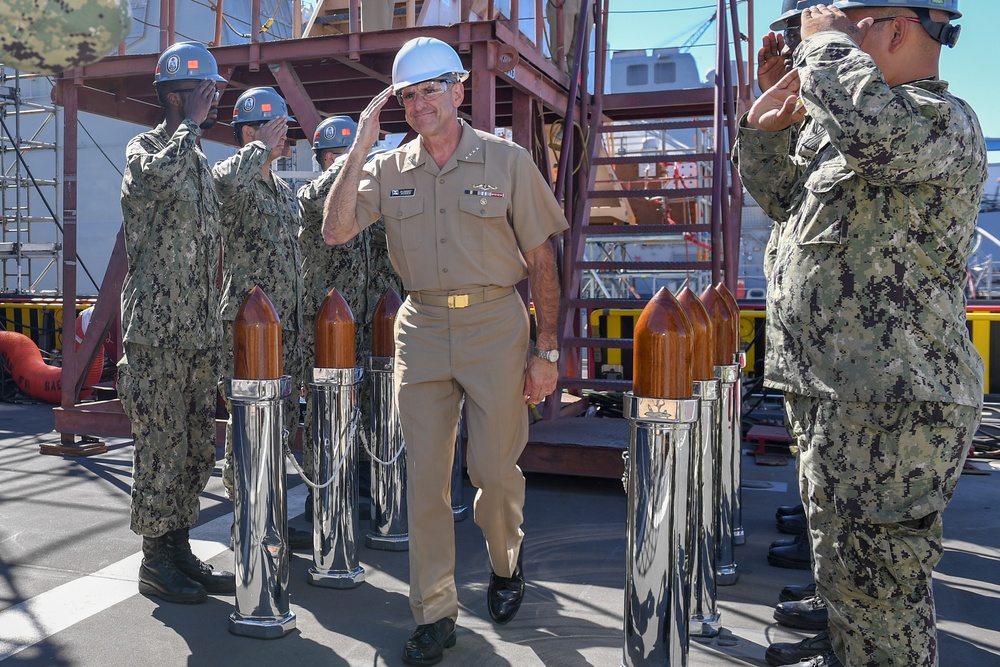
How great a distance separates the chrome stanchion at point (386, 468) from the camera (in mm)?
4660

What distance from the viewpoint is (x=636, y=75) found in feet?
113

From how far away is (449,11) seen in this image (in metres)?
8.12

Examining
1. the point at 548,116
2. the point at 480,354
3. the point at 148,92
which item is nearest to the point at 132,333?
the point at 480,354

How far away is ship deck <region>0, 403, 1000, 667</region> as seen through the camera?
3334 millimetres

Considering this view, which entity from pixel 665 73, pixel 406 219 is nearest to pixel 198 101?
pixel 406 219

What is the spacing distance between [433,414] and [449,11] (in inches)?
227

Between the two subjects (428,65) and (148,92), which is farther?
(148,92)

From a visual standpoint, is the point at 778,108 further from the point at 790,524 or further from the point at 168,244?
the point at 790,524

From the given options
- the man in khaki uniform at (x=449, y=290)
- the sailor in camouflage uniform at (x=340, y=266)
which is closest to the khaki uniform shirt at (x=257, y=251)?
the sailor in camouflage uniform at (x=340, y=266)

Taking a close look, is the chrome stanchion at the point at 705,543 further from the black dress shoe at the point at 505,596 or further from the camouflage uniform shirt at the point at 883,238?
the camouflage uniform shirt at the point at 883,238

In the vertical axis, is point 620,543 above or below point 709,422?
below

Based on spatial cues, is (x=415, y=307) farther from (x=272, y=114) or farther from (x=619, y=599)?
(x=272, y=114)

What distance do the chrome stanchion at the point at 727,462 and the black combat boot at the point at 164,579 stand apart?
92.0 inches

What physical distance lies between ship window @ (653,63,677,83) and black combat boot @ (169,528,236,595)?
30.4 meters
